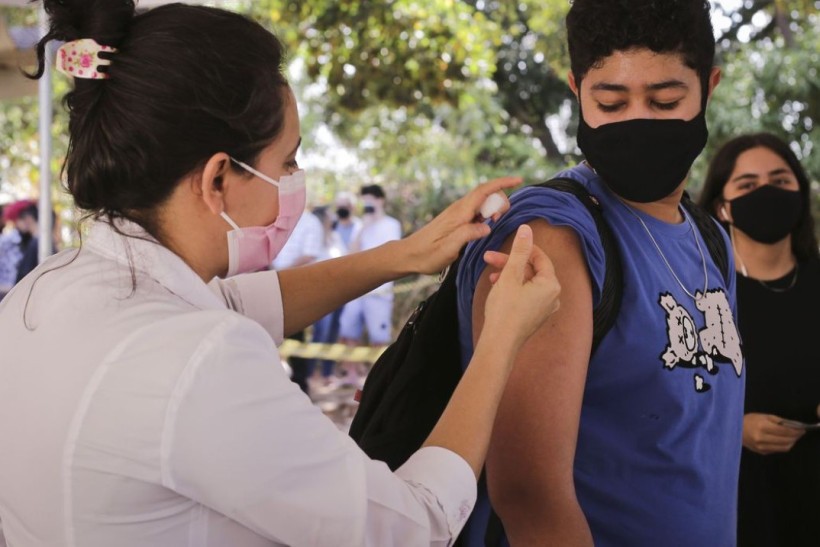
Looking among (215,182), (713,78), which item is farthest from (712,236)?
(215,182)

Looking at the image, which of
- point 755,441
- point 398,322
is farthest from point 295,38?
point 755,441

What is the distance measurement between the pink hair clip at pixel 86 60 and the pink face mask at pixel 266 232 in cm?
23

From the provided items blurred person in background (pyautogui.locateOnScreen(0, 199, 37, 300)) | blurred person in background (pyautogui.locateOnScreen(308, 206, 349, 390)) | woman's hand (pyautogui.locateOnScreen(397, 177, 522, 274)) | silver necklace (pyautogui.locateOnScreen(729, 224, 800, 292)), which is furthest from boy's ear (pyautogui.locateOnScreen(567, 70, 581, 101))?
blurred person in background (pyautogui.locateOnScreen(0, 199, 37, 300))

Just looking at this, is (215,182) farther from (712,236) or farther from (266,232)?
(712,236)

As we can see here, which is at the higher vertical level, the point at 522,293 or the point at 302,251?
the point at 522,293

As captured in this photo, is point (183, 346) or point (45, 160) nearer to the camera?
point (183, 346)

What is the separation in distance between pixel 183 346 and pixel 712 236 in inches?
50.9

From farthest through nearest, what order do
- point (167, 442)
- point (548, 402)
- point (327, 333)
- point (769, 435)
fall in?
1. point (327, 333)
2. point (769, 435)
3. point (548, 402)
4. point (167, 442)

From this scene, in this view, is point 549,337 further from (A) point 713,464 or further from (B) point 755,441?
(B) point 755,441

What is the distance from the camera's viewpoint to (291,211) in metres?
1.51

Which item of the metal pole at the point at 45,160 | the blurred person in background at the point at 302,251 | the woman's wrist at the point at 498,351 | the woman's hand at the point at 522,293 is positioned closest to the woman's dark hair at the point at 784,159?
the woman's hand at the point at 522,293

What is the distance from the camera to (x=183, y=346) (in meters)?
1.14

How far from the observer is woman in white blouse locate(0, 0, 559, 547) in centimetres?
113

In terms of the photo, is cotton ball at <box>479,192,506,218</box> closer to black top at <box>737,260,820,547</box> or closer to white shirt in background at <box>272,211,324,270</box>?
black top at <box>737,260,820,547</box>
